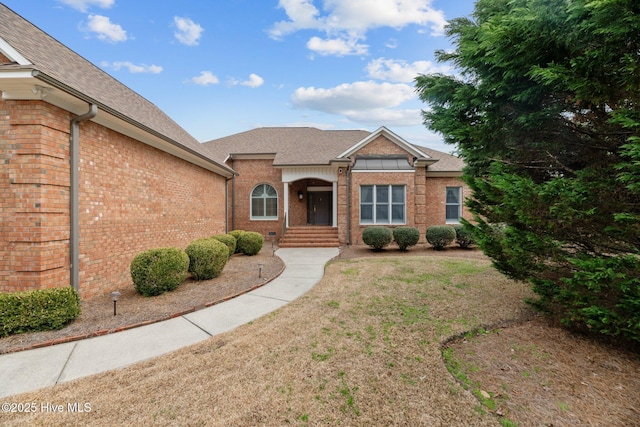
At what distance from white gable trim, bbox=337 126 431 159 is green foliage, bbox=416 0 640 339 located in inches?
348

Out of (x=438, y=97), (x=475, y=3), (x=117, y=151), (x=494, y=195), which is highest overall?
(x=475, y=3)

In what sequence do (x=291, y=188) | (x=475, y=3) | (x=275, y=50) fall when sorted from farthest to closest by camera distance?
(x=291, y=188)
(x=275, y=50)
(x=475, y=3)

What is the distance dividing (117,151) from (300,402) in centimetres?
639

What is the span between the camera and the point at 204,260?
6.53 m

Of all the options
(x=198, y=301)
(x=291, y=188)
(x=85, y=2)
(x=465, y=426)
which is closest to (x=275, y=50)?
(x=291, y=188)

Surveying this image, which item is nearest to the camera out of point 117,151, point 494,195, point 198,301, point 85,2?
point 494,195

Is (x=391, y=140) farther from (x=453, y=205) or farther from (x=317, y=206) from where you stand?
(x=317, y=206)

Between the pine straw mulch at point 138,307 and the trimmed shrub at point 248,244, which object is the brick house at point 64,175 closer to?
the pine straw mulch at point 138,307

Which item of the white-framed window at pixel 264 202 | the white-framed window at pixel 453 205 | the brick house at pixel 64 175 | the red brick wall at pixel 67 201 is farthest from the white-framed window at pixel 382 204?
the brick house at pixel 64 175

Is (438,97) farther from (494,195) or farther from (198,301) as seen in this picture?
(198,301)

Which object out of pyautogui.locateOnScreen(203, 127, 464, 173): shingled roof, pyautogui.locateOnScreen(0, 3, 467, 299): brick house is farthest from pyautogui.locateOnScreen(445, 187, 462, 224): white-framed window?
pyautogui.locateOnScreen(0, 3, 467, 299): brick house

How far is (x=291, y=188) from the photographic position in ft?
52.2

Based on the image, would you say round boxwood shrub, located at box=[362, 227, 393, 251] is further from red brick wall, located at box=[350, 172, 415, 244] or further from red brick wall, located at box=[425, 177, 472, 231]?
red brick wall, located at box=[425, 177, 472, 231]

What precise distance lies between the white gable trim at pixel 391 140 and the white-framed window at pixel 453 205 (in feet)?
9.56
